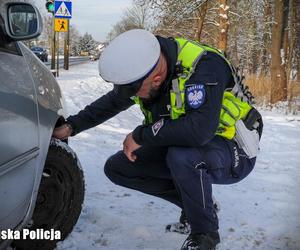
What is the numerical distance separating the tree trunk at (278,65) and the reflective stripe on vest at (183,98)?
11692 millimetres

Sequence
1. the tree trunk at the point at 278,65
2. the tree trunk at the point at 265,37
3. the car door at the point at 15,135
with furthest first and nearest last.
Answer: the tree trunk at the point at 265,37 < the tree trunk at the point at 278,65 < the car door at the point at 15,135

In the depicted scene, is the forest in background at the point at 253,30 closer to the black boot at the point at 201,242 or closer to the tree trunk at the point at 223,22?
the tree trunk at the point at 223,22

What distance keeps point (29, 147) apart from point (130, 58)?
2.27 feet

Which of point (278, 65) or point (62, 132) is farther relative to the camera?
point (278, 65)

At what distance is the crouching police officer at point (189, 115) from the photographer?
8.46 ft

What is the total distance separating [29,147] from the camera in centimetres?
238

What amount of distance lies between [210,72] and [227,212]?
160 cm

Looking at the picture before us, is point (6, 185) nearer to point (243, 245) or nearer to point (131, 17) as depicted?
point (243, 245)

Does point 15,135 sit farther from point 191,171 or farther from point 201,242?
point 201,242

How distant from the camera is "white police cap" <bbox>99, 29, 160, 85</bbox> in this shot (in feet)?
8.30

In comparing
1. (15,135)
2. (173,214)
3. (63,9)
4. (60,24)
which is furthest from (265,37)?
(15,135)

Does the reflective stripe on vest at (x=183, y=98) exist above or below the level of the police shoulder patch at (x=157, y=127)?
above

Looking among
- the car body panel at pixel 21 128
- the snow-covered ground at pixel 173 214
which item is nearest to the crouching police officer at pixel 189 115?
the car body panel at pixel 21 128

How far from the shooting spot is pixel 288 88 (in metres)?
15.2
